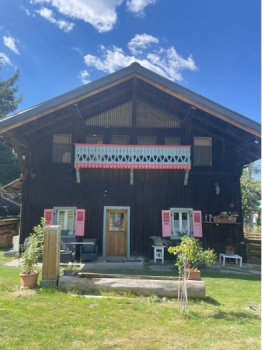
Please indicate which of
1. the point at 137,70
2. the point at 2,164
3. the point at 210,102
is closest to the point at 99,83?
the point at 137,70

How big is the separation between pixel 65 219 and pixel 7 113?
56.1 ft

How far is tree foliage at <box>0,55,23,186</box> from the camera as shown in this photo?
20.2m

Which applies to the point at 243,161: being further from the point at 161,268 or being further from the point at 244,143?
the point at 161,268

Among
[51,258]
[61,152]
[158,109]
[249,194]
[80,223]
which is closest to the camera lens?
[51,258]

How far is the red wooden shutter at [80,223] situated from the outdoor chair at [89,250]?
396mm

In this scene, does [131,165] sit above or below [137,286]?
above

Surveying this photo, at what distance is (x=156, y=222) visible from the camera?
11.3m

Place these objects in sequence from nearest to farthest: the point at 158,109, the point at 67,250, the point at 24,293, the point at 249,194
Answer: the point at 24,293 → the point at 67,250 → the point at 158,109 → the point at 249,194

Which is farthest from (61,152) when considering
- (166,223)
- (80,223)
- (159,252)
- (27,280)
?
(27,280)

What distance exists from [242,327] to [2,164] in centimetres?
2054

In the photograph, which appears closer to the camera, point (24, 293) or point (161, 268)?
point (24, 293)

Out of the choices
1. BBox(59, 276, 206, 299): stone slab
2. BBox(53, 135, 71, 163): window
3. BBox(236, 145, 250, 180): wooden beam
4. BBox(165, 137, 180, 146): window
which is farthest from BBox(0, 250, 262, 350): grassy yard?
BBox(165, 137, 180, 146): window

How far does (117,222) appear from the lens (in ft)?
38.2

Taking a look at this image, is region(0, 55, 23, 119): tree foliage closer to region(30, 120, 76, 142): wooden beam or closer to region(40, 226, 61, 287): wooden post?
region(30, 120, 76, 142): wooden beam
